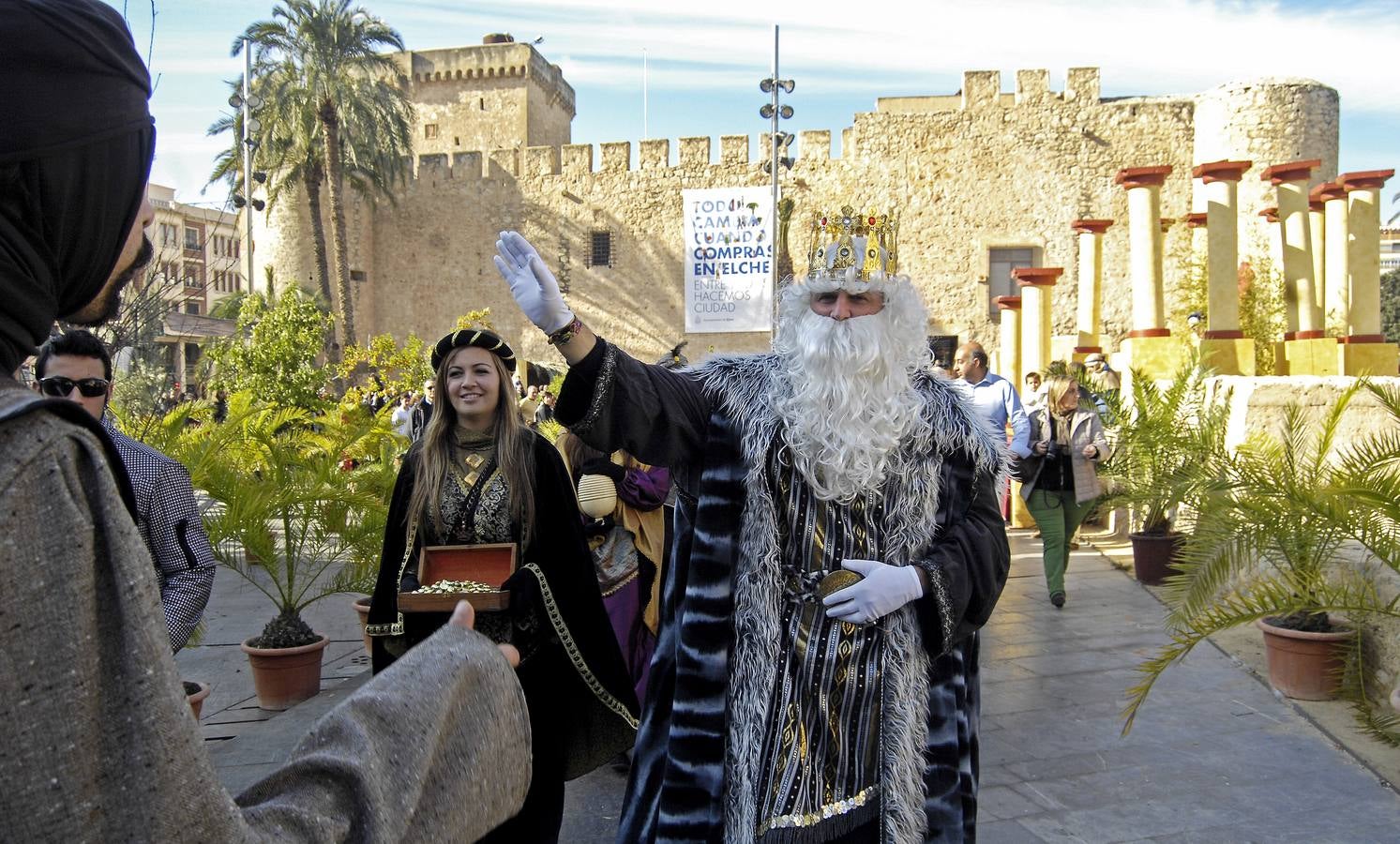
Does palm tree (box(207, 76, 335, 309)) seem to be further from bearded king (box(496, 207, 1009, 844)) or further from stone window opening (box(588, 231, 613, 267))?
bearded king (box(496, 207, 1009, 844))

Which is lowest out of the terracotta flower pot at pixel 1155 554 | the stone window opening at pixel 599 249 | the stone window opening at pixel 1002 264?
the terracotta flower pot at pixel 1155 554

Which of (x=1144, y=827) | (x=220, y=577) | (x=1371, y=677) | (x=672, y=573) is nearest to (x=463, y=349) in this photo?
(x=672, y=573)

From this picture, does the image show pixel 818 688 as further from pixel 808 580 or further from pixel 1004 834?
pixel 1004 834

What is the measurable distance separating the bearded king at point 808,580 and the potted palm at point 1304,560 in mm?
1638

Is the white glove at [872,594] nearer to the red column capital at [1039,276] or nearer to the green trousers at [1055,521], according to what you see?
the green trousers at [1055,521]

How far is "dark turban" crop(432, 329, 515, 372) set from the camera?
3.69 m

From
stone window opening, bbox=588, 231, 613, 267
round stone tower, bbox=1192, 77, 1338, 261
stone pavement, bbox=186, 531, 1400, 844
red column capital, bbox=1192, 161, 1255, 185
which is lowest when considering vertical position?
stone pavement, bbox=186, 531, 1400, 844

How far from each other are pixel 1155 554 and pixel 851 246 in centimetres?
616

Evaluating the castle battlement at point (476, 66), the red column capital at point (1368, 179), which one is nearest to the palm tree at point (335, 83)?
the castle battlement at point (476, 66)

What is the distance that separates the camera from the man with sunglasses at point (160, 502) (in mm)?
3150

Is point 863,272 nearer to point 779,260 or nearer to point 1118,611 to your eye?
point 1118,611

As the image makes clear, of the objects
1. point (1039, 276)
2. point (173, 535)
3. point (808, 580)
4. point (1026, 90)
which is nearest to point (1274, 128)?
point (1026, 90)

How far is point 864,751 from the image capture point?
243 cm

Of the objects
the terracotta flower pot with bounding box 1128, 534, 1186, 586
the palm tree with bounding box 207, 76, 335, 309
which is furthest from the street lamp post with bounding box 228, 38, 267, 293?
the terracotta flower pot with bounding box 1128, 534, 1186, 586
